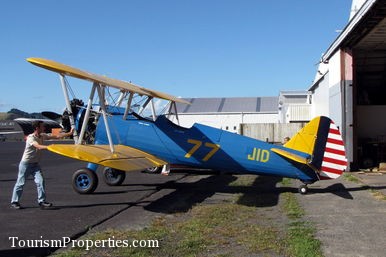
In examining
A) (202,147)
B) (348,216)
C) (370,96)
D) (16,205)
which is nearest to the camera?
(348,216)

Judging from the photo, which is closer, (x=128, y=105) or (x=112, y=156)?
(x=112, y=156)

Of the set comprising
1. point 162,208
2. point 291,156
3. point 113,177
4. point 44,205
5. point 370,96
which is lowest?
point 162,208

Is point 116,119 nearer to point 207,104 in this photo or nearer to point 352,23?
A: point 352,23

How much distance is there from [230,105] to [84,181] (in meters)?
53.2

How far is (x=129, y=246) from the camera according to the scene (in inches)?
226

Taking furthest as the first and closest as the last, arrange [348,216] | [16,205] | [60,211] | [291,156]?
[291,156] < [16,205] < [60,211] < [348,216]

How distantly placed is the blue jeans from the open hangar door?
10998 mm

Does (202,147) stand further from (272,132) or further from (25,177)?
(272,132)

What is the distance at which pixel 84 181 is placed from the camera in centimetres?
1038

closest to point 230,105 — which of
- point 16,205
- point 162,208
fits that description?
point 162,208

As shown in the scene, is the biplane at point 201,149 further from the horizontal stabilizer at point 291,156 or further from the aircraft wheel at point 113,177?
the aircraft wheel at point 113,177

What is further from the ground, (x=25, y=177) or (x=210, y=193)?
(x=25, y=177)

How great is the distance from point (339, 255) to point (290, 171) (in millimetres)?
4954

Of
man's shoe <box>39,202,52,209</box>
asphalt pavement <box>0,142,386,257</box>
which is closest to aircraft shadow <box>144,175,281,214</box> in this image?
asphalt pavement <box>0,142,386,257</box>
